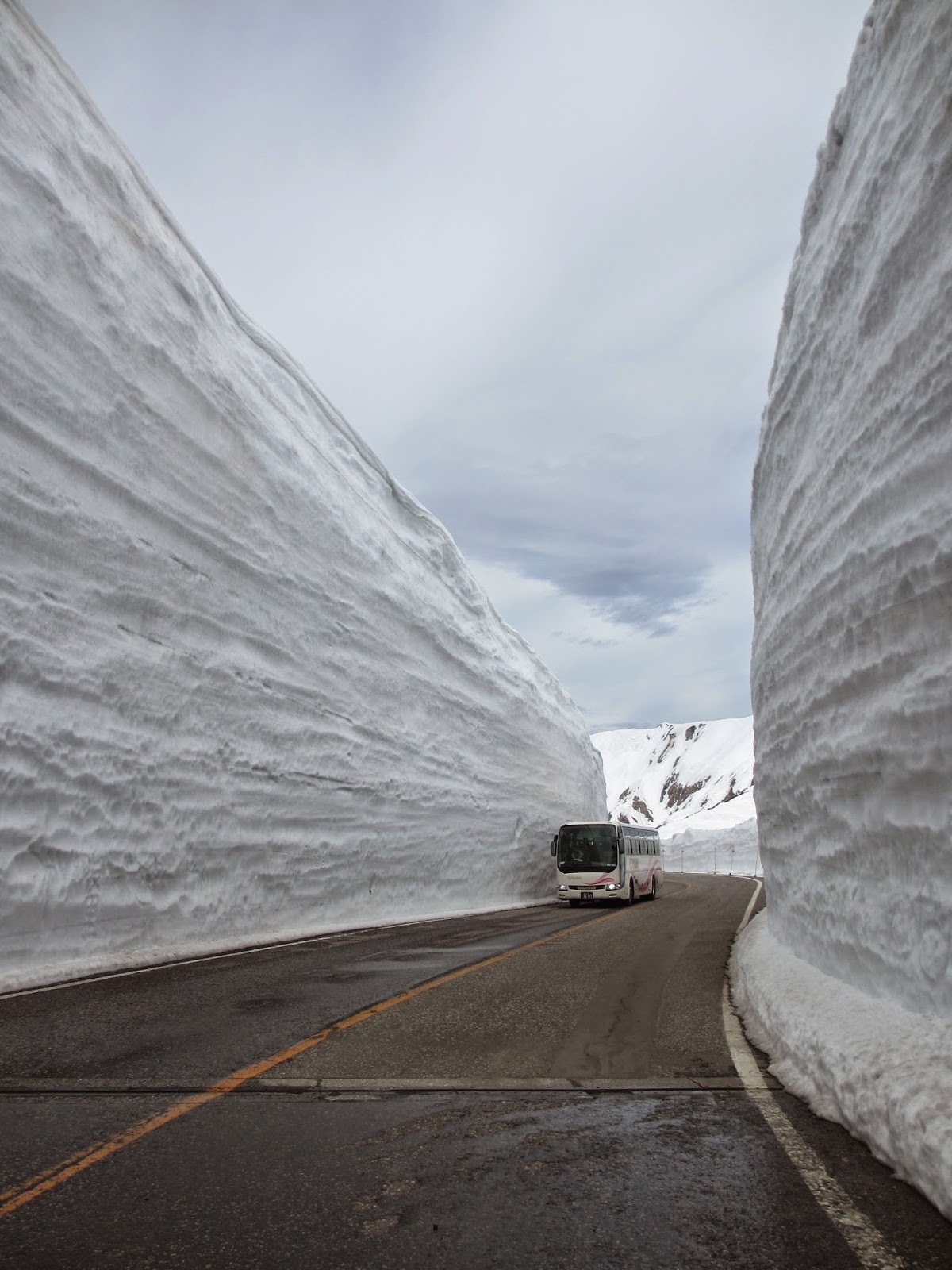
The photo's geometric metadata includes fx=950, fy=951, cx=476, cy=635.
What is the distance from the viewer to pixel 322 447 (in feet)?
72.5

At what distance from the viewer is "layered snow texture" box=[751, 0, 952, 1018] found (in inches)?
195

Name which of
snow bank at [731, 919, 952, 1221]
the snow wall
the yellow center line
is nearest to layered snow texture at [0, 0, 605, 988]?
the yellow center line

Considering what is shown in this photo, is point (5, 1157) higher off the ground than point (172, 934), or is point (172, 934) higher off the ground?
point (172, 934)

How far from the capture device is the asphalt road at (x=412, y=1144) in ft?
9.50

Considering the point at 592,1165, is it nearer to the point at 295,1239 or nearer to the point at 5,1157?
the point at 295,1239

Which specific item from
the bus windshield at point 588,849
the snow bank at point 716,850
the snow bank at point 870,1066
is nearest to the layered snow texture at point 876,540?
the snow bank at point 870,1066

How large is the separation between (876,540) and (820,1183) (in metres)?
3.87

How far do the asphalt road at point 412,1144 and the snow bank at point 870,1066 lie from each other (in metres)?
0.12

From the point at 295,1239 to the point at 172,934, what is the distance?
10.5 m

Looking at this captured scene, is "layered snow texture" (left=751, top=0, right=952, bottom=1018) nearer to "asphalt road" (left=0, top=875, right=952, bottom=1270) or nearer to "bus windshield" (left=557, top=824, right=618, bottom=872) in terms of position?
"asphalt road" (left=0, top=875, right=952, bottom=1270)

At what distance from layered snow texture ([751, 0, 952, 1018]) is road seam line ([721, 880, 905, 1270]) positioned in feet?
3.01

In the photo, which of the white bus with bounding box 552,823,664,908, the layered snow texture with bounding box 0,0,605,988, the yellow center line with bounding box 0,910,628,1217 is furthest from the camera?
the white bus with bounding box 552,823,664,908

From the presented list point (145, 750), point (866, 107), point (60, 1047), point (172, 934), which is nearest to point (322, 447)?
point (145, 750)

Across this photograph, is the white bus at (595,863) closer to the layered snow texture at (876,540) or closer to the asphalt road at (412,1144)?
the layered snow texture at (876,540)
